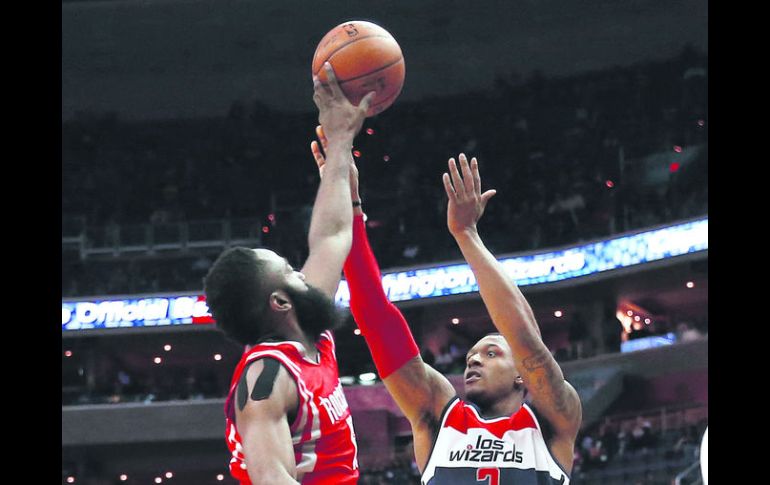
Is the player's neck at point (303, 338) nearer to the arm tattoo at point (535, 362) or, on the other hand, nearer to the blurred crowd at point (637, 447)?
the arm tattoo at point (535, 362)

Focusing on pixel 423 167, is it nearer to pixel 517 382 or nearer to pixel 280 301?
pixel 517 382

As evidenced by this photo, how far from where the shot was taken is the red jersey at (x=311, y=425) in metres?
3.60

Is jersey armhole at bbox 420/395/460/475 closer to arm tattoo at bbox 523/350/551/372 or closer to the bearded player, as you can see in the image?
the bearded player

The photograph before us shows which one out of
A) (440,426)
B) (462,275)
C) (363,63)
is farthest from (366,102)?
(462,275)

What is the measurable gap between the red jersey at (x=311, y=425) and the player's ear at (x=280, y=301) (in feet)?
0.39

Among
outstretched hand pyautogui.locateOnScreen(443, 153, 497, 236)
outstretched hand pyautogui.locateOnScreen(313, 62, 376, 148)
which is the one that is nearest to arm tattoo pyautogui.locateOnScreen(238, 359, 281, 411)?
outstretched hand pyautogui.locateOnScreen(313, 62, 376, 148)

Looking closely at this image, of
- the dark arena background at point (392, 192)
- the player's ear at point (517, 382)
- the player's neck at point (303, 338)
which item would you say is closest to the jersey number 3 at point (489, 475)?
the player's ear at point (517, 382)

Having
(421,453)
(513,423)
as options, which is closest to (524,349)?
(513,423)

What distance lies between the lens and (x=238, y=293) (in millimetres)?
3740

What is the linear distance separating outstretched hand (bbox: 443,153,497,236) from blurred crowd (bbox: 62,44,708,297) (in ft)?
62.2

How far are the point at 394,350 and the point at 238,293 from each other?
1.63 metres

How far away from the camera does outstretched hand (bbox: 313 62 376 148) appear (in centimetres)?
416
